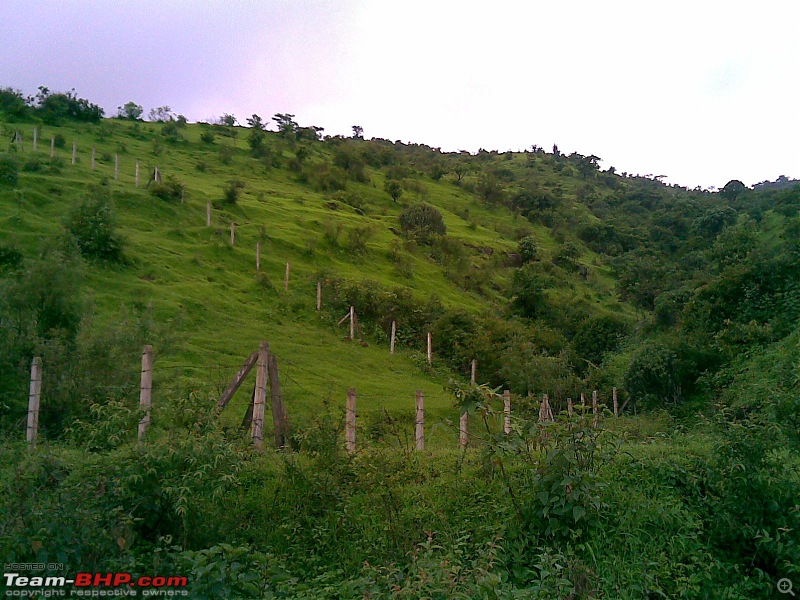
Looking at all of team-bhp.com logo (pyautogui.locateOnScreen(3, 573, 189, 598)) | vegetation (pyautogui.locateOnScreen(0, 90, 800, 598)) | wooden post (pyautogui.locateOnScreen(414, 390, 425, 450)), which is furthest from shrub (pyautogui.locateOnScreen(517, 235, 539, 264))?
team-bhp.com logo (pyautogui.locateOnScreen(3, 573, 189, 598))

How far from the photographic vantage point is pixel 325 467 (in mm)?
8156

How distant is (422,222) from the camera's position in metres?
52.5

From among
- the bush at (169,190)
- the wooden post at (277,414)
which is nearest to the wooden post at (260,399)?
the wooden post at (277,414)

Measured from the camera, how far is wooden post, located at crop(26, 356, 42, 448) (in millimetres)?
10281

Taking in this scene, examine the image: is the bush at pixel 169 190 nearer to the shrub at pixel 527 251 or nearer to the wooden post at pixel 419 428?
the wooden post at pixel 419 428

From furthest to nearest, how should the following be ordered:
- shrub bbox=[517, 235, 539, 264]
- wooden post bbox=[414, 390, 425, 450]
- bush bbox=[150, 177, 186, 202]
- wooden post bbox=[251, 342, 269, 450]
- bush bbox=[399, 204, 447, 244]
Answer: shrub bbox=[517, 235, 539, 264]
bush bbox=[399, 204, 447, 244]
bush bbox=[150, 177, 186, 202]
wooden post bbox=[414, 390, 425, 450]
wooden post bbox=[251, 342, 269, 450]

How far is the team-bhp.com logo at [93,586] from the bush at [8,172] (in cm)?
3078

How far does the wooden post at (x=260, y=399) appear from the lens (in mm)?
9555

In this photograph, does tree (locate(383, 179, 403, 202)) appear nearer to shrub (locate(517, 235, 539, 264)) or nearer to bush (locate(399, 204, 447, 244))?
bush (locate(399, 204, 447, 244))

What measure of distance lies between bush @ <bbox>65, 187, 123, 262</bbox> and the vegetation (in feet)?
0.32

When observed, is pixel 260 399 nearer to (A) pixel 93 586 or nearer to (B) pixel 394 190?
(A) pixel 93 586

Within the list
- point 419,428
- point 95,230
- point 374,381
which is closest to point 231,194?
point 95,230

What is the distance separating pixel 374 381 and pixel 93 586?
19.9 metres

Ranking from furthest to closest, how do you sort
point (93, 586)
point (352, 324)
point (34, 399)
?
point (352, 324) → point (34, 399) → point (93, 586)
